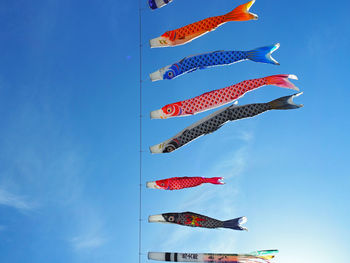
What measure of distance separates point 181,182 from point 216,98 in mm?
2509

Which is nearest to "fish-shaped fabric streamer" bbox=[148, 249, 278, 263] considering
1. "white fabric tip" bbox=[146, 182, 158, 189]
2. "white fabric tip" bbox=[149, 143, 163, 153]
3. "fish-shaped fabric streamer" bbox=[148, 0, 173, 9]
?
"white fabric tip" bbox=[146, 182, 158, 189]

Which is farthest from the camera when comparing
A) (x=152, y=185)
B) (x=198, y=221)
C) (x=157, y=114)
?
(x=152, y=185)

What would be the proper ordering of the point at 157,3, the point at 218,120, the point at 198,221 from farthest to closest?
the point at 198,221, the point at 157,3, the point at 218,120

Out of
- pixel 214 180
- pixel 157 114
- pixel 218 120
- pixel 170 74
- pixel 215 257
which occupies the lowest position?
pixel 215 257

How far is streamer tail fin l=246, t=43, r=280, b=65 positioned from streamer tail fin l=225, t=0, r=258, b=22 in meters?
0.89

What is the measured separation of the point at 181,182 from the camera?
30.7 ft

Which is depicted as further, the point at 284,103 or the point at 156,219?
the point at 156,219

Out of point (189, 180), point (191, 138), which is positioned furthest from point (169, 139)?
point (189, 180)

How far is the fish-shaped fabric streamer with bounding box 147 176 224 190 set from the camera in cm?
929

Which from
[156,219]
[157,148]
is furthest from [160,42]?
[156,219]

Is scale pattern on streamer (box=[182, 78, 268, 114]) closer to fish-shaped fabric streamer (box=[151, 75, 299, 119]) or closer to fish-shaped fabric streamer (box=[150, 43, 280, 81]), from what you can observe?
fish-shaped fabric streamer (box=[151, 75, 299, 119])

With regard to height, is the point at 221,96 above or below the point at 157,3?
below

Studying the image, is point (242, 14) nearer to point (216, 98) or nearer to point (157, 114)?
point (216, 98)

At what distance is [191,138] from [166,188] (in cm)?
164
